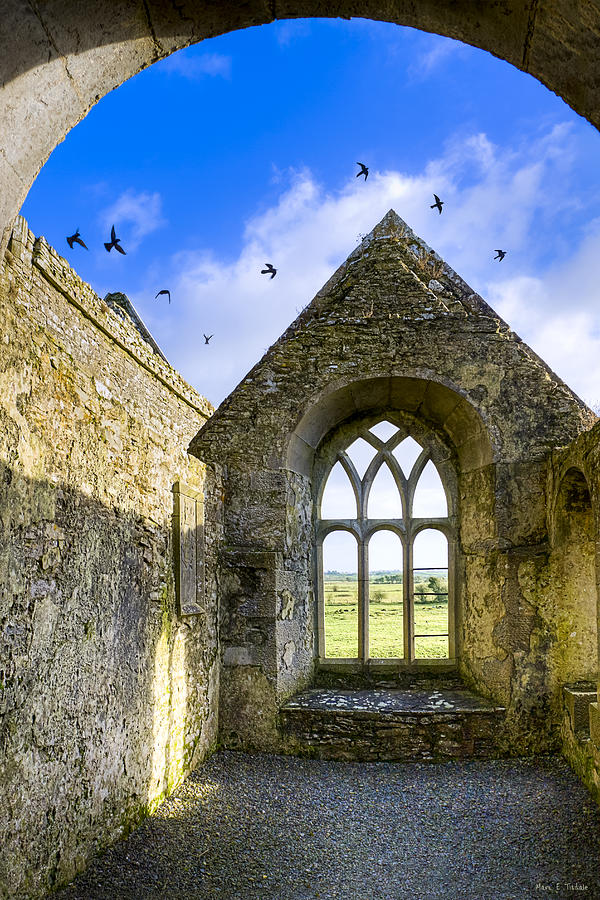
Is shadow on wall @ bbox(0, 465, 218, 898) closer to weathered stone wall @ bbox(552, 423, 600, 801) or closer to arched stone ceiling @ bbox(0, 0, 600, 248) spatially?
arched stone ceiling @ bbox(0, 0, 600, 248)

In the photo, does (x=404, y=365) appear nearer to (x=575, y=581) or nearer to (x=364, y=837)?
(x=575, y=581)

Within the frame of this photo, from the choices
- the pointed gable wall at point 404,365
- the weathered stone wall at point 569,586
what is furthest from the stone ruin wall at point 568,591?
the pointed gable wall at point 404,365

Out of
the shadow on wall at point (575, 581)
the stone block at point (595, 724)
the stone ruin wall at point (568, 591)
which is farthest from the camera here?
the shadow on wall at point (575, 581)

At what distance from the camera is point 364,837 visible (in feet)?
14.8

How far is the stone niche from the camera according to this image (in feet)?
20.6

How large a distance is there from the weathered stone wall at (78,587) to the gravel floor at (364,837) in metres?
0.31

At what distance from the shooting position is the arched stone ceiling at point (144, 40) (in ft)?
5.77

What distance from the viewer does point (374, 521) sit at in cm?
759

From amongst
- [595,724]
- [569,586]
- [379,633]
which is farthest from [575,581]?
[379,633]

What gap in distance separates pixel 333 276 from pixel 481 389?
7.14ft

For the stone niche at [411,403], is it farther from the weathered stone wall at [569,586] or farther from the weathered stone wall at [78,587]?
the weathered stone wall at [78,587]

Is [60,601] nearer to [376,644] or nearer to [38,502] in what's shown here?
[38,502]

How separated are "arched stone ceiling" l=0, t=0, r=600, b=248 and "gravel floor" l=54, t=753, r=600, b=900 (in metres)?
3.75

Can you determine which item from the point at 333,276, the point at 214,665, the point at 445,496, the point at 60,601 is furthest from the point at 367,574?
the point at 60,601
